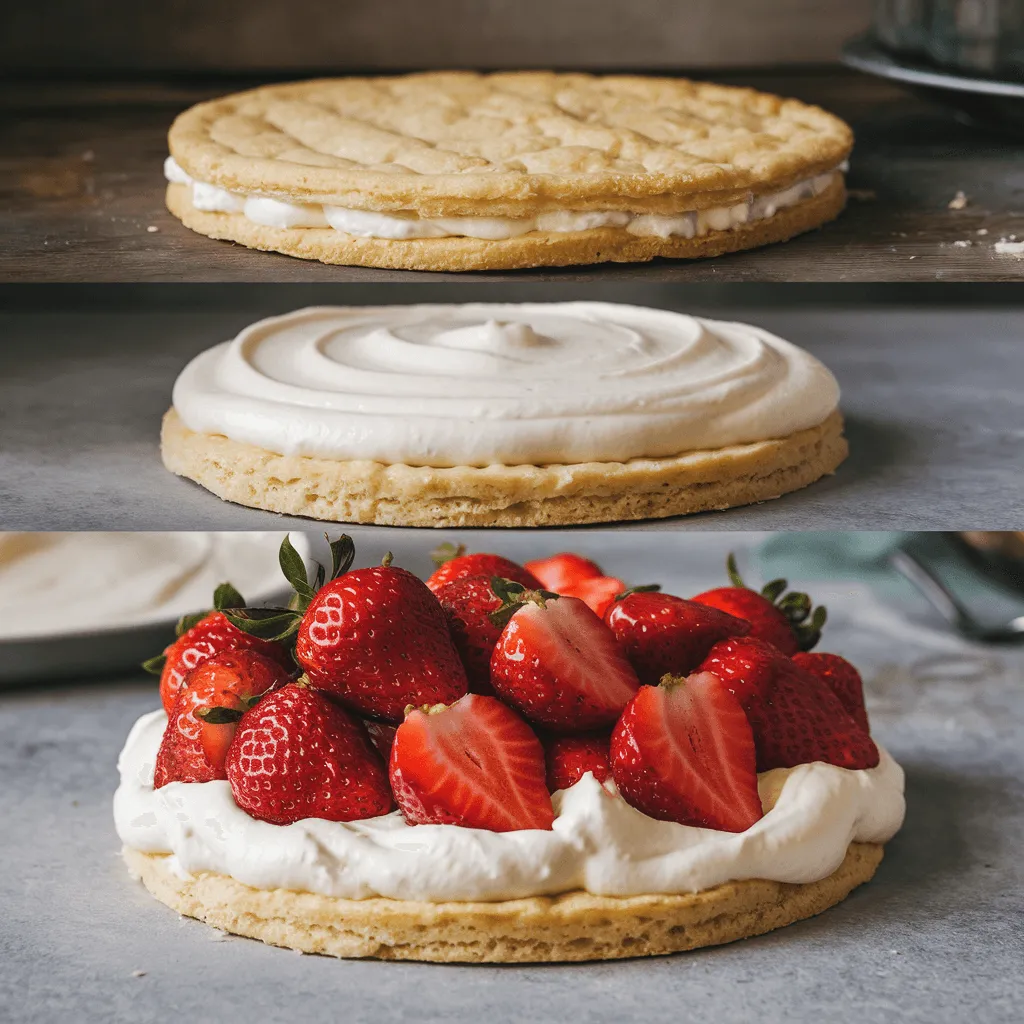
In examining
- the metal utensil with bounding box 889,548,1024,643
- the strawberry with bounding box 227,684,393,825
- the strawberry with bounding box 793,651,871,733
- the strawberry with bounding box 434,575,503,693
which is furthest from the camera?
the metal utensil with bounding box 889,548,1024,643

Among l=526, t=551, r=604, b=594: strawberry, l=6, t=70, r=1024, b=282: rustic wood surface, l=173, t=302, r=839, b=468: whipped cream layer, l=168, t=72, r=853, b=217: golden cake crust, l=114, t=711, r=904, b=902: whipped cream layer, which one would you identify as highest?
l=168, t=72, r=853, b=217: golden cake crust

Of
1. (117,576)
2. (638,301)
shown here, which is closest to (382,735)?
(117,576)

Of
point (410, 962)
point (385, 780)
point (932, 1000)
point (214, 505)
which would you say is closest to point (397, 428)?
point (214, 505)

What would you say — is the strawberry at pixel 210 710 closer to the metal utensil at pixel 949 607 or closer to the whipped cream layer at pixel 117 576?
the whipped cream layer at pixel 117 576

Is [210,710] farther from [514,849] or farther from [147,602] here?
[147,602]

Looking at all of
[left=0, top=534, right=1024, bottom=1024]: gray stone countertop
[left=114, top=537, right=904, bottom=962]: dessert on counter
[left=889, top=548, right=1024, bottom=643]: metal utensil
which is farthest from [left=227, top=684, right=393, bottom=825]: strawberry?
[left=889, top=548, right=1024, bottom=643]: metal utensil

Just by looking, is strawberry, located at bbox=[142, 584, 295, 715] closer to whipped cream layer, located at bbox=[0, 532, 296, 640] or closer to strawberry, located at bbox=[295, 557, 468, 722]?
strawberry, located at bbox=[295, 557, 468, 722]
